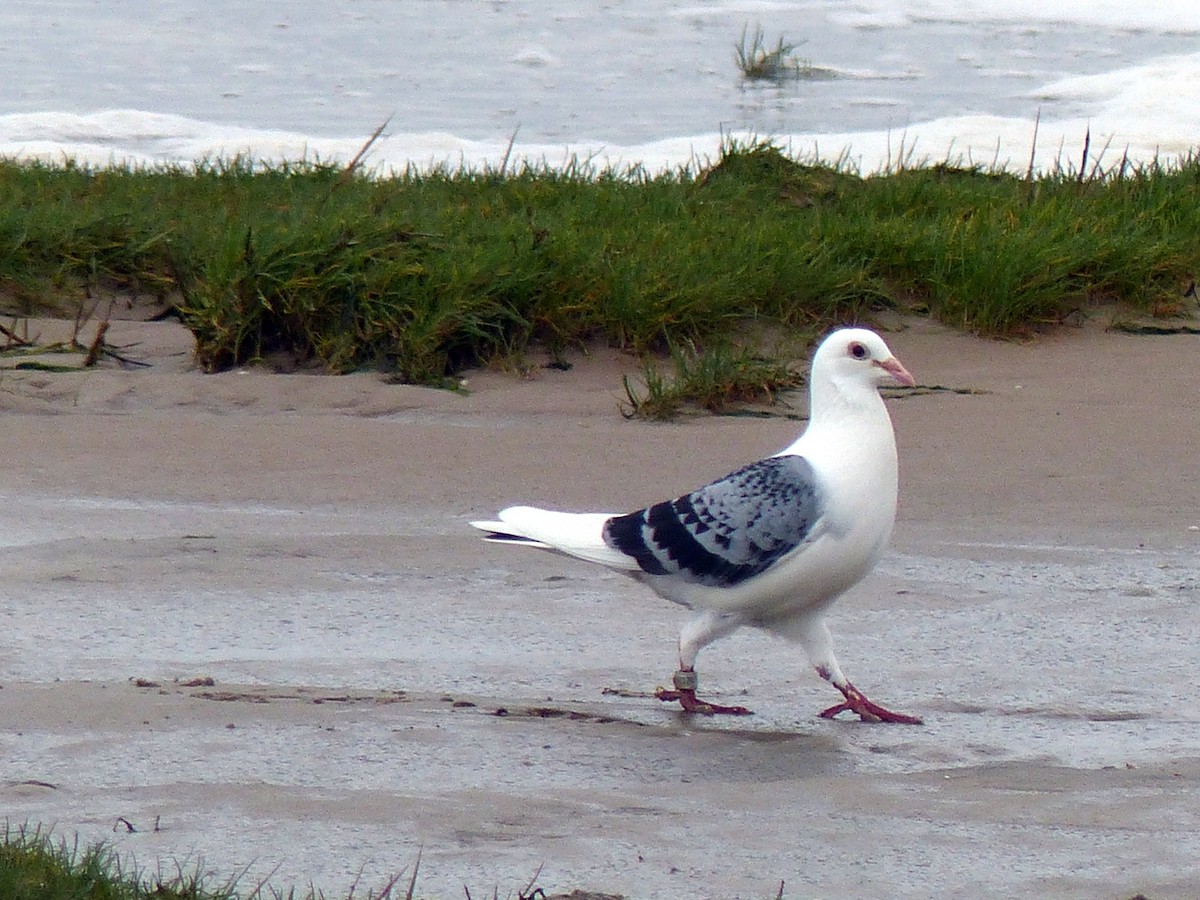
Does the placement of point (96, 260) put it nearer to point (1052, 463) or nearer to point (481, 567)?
point (481, 567)

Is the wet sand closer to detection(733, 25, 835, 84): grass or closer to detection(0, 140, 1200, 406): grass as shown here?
detection(0, 140, 1200, 406): grass

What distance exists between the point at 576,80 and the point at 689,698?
11.5 metres

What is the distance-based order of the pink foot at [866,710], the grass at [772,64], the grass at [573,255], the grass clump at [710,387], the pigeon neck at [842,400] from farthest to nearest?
the grass at [772,64]
the grass at [573,255]
the grass clump at [710,387]
the pigeon neck at [842,400]
the pink foot at [866,710]

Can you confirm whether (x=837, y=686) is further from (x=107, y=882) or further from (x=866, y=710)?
(x=107, y=882)

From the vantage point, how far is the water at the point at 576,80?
12.6 meters

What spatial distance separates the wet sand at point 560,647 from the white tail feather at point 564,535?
0.24m

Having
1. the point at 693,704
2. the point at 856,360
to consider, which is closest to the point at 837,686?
the point at 693,704

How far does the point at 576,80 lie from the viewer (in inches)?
596

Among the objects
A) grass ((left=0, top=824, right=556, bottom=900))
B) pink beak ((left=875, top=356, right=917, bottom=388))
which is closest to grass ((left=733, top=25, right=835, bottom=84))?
pink beak ((left=875, top=356, right=917, bottom=388))

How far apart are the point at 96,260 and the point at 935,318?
3385 mm

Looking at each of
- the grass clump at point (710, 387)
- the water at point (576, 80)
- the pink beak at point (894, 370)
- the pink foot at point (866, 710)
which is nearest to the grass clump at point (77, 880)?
the pink foot at point (866, 710)

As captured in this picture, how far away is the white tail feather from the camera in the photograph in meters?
4.55

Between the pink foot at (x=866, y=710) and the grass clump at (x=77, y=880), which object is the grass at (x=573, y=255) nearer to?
the pink foot at (x=866, y=710)

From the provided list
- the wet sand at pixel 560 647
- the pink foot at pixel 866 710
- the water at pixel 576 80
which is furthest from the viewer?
the water at pixel 576 80
